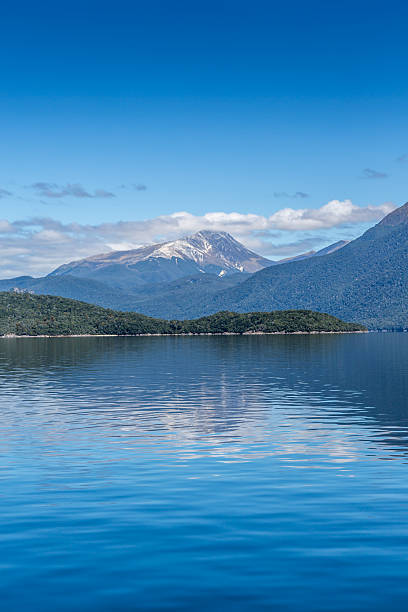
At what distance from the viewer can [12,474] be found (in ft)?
132

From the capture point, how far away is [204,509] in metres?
32.3

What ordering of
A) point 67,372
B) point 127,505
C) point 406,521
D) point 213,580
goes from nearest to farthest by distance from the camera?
1. point 213,580
2. point 406,521
3. point 127,505
4. point 67,372

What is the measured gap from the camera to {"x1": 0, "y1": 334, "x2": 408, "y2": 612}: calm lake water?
22.7 meters

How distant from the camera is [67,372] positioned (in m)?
132

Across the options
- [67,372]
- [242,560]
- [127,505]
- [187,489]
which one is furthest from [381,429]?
[67,372]

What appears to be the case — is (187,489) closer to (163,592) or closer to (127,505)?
A: (127,505)

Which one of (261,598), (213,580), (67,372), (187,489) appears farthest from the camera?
(67,372)

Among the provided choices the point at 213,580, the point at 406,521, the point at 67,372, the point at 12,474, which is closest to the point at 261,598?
the point at 213,580

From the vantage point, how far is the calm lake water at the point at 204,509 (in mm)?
22656

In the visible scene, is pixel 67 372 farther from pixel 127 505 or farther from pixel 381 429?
pixel 127 505

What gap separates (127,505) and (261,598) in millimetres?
12424

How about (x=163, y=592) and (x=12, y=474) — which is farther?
(x=12, y=474)

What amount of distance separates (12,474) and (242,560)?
789 inches

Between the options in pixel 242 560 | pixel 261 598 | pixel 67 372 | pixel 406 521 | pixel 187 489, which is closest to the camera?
pixel 261 598
